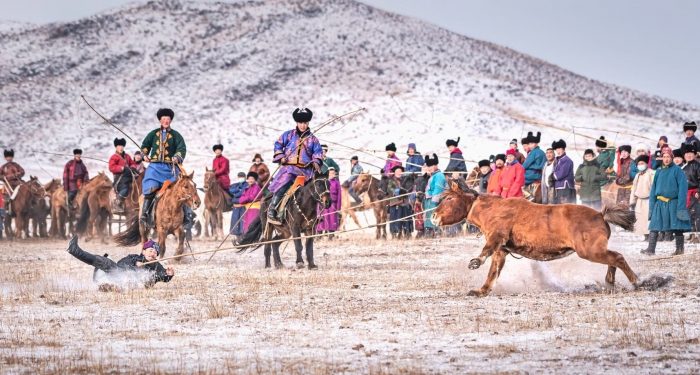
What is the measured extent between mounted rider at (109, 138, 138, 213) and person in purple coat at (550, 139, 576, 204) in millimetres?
7490

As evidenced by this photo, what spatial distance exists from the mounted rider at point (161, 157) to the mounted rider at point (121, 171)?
274 cm

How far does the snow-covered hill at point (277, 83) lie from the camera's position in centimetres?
6400

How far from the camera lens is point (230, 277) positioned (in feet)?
44.9

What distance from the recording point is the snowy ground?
7227 mm

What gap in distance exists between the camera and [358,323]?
910 cm

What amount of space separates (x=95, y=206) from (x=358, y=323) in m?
17.0

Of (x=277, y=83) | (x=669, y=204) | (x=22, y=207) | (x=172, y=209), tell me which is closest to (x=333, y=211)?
(x=172, y=209)

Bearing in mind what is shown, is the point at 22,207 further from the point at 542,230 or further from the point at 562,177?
the point at 542,230

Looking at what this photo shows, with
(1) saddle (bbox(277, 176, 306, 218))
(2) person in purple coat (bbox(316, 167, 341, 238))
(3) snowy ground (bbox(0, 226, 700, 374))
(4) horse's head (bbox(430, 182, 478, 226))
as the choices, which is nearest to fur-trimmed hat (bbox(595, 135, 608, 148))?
(3) snowy ground (bbox(0, 226, 700, 374))

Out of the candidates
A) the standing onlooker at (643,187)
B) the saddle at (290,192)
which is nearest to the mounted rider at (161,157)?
the saddle at (290,192)

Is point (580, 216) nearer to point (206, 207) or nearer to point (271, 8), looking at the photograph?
point (206, 207)

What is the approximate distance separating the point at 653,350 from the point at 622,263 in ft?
10.3

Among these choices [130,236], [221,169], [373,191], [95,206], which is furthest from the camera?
[95,206]

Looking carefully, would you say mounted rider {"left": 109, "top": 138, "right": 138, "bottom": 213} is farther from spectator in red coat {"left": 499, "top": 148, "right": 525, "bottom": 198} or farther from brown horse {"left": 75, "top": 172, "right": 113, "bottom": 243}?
spectator in red coat {"left": 499, "top": 148, "right": 525, "bottom": 198}
